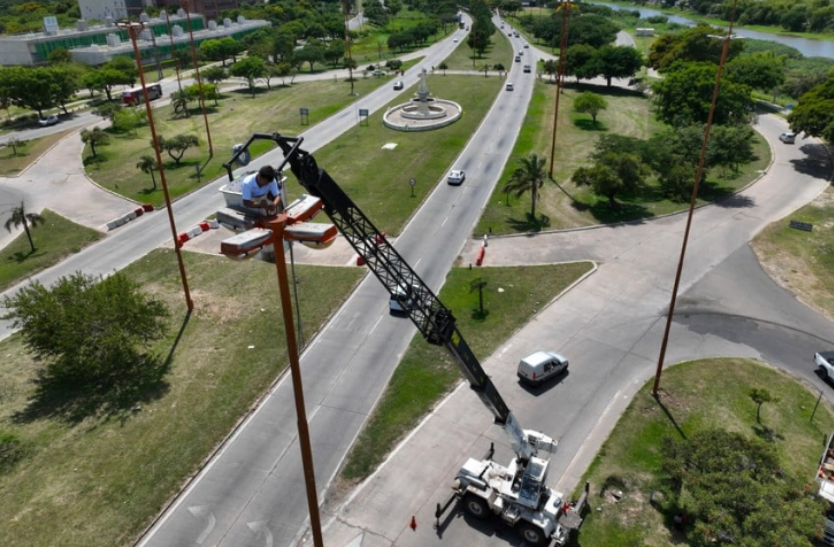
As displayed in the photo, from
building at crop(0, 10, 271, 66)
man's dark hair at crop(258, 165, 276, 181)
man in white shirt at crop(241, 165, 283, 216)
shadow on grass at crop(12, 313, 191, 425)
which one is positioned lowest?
shadow on grass at crop(12, 313, 191, 425)

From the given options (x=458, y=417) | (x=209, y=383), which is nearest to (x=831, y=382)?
(x=458, y=417)

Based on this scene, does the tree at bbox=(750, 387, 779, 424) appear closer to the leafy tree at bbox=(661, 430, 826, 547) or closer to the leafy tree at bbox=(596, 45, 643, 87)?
the leafy tree at bbox=(661, 430, 826, 547)

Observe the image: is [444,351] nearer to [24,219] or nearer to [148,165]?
[24,219]

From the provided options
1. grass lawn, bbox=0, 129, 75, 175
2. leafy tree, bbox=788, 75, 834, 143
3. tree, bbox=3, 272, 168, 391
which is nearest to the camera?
tree, bbox=3, 272, 168, 391

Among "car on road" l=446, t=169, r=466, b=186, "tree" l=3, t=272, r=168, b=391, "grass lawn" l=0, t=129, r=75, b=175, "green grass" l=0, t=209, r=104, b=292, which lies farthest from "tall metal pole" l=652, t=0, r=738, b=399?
"grass lawn" l=0, t=129, r=75, b=175

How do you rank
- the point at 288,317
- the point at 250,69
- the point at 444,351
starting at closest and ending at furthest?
1. the point at 288,317
2. the point at 444,351
3. the point at 250,69

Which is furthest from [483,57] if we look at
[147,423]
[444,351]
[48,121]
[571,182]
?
[147,423]
